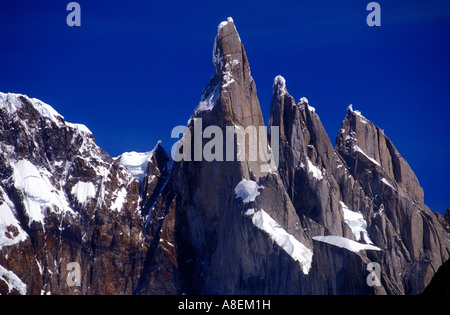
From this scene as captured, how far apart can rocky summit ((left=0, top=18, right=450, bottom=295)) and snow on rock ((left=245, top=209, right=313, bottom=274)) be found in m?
0.21

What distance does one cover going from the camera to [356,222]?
6403 inches

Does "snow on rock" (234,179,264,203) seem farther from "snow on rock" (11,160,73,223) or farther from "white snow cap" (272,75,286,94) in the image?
"snow on rock" (11,160,73,223)

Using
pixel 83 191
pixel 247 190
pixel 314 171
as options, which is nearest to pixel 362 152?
pixel 314 171

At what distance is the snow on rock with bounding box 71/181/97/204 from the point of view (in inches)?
6442

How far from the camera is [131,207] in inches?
6506

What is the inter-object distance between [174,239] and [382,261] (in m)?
34.9

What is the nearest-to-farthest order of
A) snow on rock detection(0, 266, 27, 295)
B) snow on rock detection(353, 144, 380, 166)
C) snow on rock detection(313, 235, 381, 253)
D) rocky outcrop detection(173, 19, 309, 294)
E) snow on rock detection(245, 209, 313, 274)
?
snow on rock detection(313, 235, 381, 253), snow on rock detection(245, 209, 313, 274), rocky outcrop detection(173, 19, 309, 294), snow on rock detection(0, 266, 27, 295), snow on rock detection(353, 144, 380, 166)

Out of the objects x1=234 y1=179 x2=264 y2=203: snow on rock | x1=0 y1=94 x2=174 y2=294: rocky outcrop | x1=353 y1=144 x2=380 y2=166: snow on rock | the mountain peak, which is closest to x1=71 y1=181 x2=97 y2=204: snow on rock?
x1=0 y1=94 x2=174 y2=294: rocky outcrop

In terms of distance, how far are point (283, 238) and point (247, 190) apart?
1037 centimetres

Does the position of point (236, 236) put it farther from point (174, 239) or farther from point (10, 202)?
point (10, 202)

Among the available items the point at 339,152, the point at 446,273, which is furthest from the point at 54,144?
the point at 446,273

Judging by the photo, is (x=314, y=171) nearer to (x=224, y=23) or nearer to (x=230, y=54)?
(x=230, y=54)

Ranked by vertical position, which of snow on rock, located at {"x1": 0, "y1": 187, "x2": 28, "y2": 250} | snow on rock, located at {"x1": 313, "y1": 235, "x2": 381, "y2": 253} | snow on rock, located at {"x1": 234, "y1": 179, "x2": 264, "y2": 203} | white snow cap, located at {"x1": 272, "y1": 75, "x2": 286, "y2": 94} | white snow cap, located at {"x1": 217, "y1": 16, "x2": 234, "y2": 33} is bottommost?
snow on rock, located at {"x1": 313, "y1": 235, "x2": 381, "y2": 253}

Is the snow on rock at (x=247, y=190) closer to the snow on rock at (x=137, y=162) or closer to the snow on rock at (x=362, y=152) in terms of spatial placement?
the snow on rock at (x=137, y=162)
